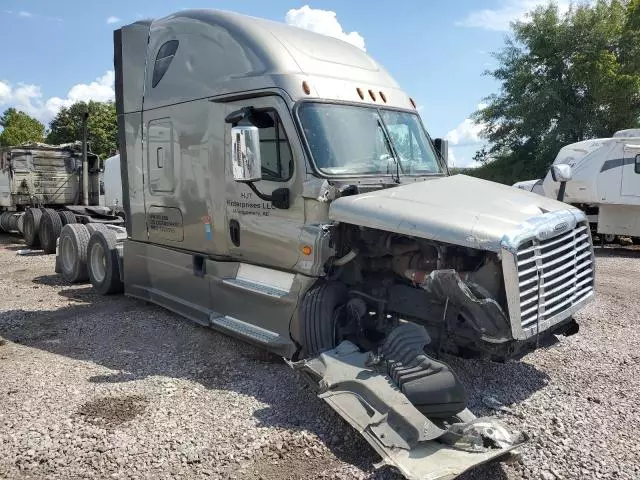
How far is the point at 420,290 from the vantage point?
4832 mm

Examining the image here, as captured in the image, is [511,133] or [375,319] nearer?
[375,319]

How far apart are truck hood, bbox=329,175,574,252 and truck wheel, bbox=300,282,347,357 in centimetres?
71

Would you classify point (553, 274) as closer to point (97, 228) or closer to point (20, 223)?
point (97, 228)

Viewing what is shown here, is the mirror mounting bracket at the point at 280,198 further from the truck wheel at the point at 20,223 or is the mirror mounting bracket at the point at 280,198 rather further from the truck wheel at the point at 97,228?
the truck wheel at the point at 20,223

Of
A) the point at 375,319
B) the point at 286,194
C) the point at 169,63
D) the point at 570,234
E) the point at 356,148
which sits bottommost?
the point at 375,319

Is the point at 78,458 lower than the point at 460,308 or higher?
lower

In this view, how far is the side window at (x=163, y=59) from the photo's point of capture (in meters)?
6.66

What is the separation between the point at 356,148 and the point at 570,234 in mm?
2021

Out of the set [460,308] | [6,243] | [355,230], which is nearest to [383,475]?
[460,308]

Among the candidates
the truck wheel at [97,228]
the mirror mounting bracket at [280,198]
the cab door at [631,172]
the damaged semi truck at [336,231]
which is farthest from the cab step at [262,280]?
the cab door at [631,172]

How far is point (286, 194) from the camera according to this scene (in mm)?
5199

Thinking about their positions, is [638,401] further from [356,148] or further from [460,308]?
[356,148]

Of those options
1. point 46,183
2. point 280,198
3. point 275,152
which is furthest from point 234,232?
point 46,183

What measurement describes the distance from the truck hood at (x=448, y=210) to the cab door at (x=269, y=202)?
22.9 inches
